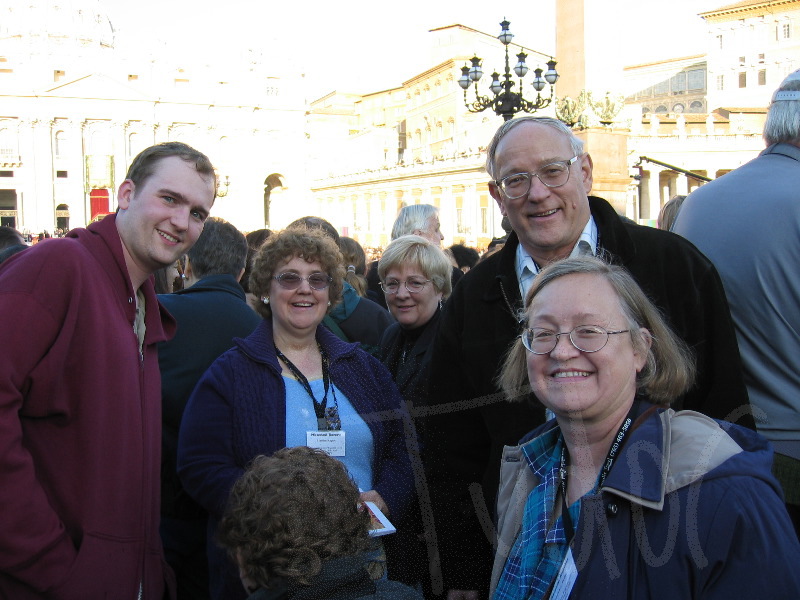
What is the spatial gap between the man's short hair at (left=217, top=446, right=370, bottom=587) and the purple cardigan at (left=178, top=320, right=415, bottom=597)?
732 millimetres

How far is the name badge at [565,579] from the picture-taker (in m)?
1.57

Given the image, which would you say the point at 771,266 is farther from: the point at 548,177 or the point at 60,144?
the point at 60,144

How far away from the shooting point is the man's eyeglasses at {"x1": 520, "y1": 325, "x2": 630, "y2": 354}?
5.56 feet

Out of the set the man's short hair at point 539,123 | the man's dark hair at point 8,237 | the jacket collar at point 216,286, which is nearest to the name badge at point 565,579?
the man's short hair at point 539,123

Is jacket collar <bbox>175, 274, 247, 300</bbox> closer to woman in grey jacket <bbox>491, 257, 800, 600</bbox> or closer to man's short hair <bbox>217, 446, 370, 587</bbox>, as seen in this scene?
man's short hair <bbox>217, 446, 370, 587</bbox>

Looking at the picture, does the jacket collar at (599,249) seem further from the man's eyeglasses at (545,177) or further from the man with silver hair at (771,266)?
the man with silver hair at (771,266)

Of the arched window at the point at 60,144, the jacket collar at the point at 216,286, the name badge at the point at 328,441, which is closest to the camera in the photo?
the name badge at the point at 328,441

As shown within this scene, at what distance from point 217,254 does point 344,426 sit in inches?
48.5

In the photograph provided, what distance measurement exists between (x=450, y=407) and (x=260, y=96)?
220ft

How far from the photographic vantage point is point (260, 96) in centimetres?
6569

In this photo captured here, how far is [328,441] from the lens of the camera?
267cm

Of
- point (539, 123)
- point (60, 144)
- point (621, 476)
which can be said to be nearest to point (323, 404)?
point (539, 123)

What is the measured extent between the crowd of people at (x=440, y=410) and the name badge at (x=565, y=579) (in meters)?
0.01

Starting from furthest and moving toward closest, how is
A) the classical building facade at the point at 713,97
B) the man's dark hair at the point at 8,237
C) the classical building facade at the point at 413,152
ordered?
the classical building facade at the point at 713,97 < the classical building facade at the point at 413,152 < the man's dark hair at the point at 8,237
